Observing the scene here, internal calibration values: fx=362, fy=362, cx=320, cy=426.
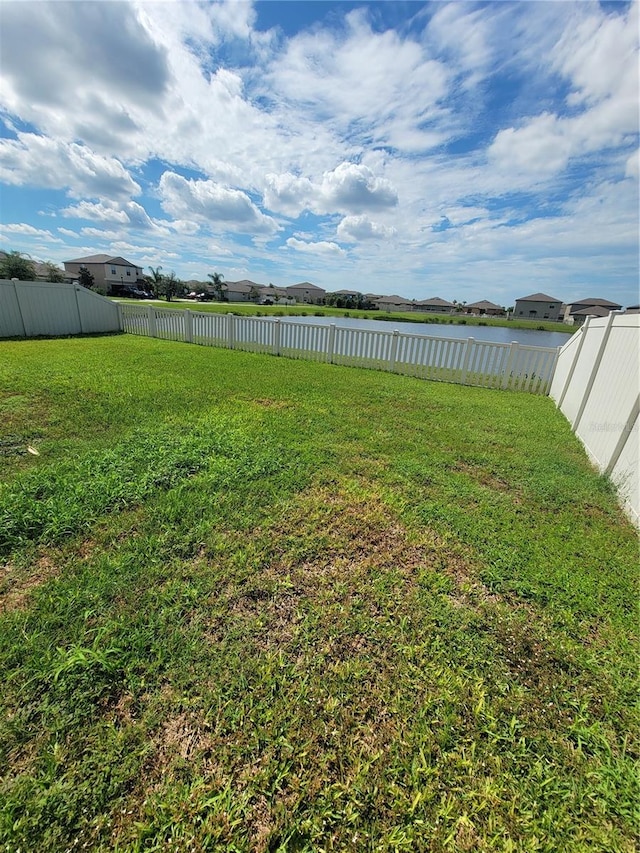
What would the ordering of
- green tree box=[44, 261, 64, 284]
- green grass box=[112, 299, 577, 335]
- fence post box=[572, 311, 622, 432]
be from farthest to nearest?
green tree box=[44, 261, 64, 284]
green grass box=[112, 299, 577, 335]
fence post box=[572, 311, 622, 432]

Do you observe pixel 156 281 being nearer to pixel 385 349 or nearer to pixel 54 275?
pixel 54 275

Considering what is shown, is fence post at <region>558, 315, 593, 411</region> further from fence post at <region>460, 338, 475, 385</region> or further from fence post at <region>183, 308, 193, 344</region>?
fence post at <region>183, 308, 193, 344</region>

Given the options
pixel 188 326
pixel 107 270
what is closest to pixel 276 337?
pixel 188 326

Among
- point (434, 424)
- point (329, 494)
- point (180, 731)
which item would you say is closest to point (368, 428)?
point (434, 424)

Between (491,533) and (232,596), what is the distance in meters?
1.92

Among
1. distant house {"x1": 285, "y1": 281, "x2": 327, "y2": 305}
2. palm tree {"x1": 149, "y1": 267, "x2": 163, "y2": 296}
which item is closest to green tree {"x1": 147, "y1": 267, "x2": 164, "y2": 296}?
palm tree {"x1": 149, "y1": 267, "x2": 163, "y2": 296}

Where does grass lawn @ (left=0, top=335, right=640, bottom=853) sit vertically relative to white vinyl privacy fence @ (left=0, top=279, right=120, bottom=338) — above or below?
below

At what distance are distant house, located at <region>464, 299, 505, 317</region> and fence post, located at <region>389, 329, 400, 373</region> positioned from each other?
55.5 meters

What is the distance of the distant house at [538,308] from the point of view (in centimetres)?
5247

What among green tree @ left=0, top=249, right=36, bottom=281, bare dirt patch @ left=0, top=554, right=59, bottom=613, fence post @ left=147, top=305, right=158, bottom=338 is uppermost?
green tree @ left=0, top=249, right=36, bottom=281

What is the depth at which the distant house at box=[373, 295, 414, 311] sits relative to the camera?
207ft

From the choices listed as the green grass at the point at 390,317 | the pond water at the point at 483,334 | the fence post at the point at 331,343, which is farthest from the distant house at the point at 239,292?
the fence post at the point at 331,343

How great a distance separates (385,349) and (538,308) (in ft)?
186

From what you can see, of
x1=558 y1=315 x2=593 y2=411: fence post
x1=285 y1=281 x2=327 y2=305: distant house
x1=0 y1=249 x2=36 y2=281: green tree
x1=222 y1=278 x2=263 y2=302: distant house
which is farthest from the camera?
x1=285 y1=281 x2=327 y2=305: distant house
